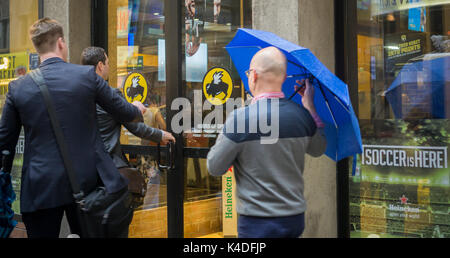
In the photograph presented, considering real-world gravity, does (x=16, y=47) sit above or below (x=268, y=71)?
above

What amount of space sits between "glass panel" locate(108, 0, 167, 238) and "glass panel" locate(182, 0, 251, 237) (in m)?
0.37

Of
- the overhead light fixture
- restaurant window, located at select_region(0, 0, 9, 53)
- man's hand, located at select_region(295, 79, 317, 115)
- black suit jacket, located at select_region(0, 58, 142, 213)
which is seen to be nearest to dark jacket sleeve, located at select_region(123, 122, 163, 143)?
black suit jacket, located at select_region(0, 58, 142, 213)

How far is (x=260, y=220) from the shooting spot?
8.27 ft

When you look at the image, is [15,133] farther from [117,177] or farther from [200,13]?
[200,13]

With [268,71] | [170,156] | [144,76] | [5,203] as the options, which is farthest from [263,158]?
[144,76]

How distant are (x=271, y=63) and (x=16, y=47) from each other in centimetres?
540

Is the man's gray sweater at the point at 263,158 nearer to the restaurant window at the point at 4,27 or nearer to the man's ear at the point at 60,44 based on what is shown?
the man's ear at the point at 60,44

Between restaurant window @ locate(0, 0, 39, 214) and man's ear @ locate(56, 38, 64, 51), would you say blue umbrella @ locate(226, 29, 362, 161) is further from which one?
restaurant window @ locate(0, 0, 39, 214)

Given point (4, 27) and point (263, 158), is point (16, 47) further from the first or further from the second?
point (263, 158)

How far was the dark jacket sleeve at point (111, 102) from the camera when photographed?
3.11m

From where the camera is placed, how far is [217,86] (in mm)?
4965

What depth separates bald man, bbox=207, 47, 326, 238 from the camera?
2.51 m
